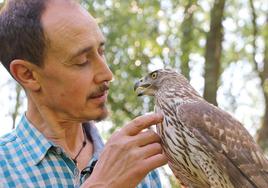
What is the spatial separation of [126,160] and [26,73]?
92 cm

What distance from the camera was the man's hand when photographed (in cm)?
349

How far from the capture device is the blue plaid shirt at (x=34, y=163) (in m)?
3.70

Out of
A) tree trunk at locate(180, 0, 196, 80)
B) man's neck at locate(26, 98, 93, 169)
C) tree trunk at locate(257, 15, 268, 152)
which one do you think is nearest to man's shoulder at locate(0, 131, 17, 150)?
man's neck at locate(26, 98, 93, 169)

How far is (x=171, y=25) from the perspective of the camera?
1188 centimetres

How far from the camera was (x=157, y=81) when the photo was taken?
4.79 metres

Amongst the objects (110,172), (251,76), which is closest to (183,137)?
(110,172)

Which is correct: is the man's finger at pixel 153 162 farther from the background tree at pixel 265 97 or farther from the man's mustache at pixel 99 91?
the background tree at pixel 265 97

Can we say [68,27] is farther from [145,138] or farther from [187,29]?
[187,29]

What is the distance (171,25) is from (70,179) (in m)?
8.30

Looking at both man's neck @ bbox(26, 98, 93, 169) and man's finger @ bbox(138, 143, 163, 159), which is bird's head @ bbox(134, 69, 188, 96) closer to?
man's neck @ bbox(26, 98, 93, 169)

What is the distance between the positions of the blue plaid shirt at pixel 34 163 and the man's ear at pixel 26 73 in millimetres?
237

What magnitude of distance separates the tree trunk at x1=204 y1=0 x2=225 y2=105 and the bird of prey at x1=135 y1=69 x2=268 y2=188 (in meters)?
4.71

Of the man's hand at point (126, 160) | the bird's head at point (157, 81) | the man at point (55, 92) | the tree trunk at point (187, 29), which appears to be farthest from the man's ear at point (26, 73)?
the tree trunk at point (187, 29)

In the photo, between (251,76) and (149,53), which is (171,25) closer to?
(149,53)
